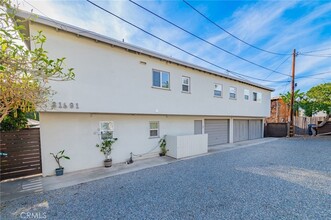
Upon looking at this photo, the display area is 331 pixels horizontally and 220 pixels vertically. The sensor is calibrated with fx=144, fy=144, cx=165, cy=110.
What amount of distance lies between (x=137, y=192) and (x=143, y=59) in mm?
5898

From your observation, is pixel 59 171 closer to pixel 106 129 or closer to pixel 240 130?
pixel 106 129

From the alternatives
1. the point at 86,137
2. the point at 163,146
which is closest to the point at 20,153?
the point at 86,137

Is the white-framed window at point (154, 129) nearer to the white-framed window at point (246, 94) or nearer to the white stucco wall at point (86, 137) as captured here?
the white stucco wall at point (86, 137)

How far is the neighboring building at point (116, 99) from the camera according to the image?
5.52 metres

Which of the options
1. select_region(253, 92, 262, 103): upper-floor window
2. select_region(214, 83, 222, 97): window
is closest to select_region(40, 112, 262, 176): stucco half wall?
select_region(214, 83, 222, 97): window

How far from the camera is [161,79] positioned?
812cm

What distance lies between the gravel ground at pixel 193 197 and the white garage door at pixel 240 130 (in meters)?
7.01

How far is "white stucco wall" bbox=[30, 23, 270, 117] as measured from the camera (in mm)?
5418

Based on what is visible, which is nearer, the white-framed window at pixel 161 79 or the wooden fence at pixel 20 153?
the wooden fence at pixel 20 153

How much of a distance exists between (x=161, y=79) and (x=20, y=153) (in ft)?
22.4

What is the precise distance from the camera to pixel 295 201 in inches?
142

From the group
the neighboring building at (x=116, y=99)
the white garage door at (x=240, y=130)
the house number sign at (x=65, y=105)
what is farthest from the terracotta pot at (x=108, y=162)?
the white garage door at (x=240, y=130)

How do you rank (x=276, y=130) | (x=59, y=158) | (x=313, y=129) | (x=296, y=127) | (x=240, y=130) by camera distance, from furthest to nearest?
(x=296, y=127) < (x=276, y=130) < (x=313, y=129) < (x=240, y=130) < (x=59, y=158)

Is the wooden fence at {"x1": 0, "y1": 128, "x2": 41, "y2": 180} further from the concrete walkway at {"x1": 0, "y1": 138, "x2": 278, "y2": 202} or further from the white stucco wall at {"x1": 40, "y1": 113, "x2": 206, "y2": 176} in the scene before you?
the white stucco wall at {"x1": 40, "y1": 113, "x2": 206, "y2": 176}
